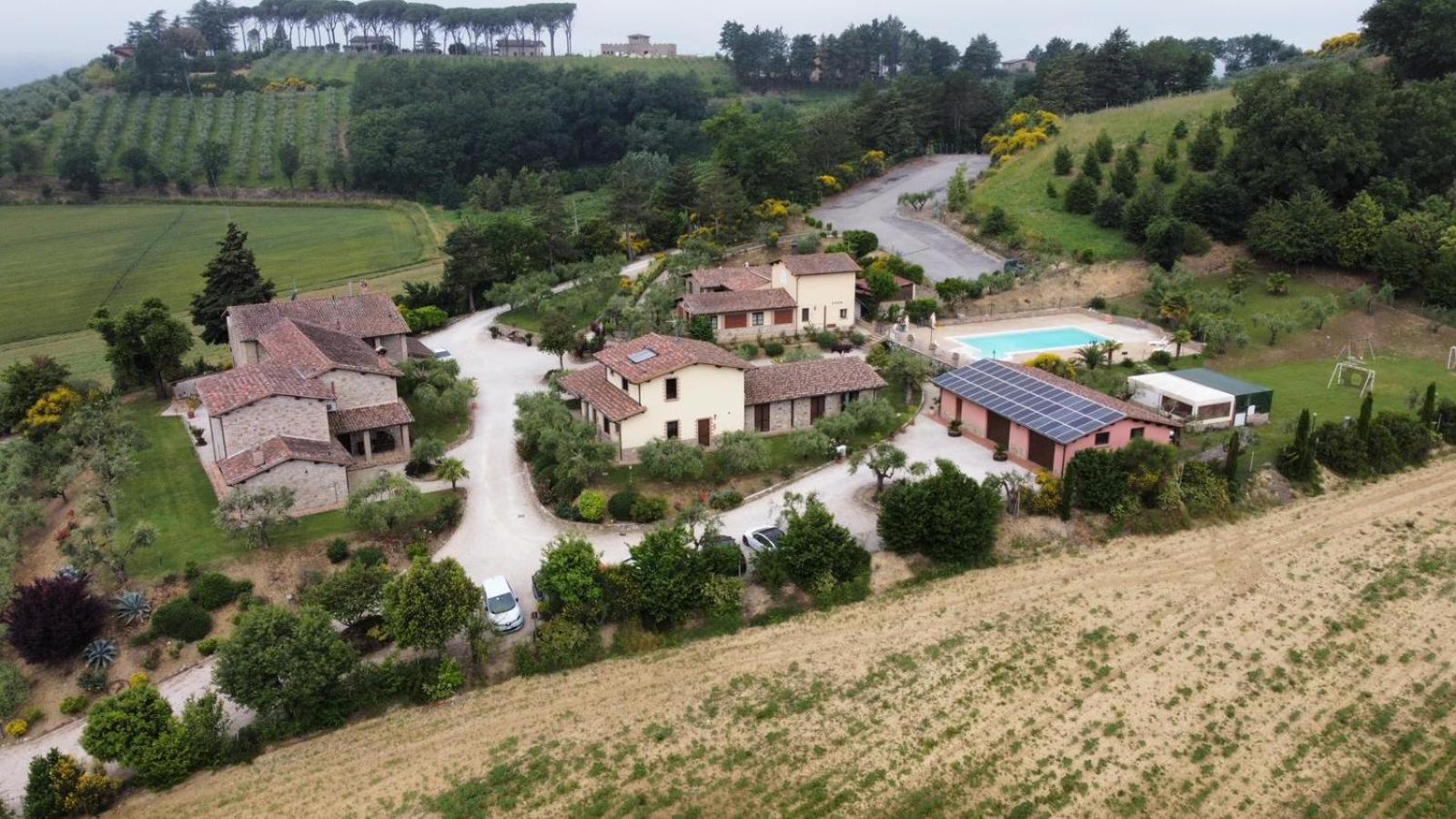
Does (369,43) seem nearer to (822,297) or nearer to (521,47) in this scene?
(521,47)

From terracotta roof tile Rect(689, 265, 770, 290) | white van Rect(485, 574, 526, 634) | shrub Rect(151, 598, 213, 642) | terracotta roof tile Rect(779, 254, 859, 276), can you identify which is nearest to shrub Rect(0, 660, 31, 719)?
shrub Rect(151, 598, 213, 642)

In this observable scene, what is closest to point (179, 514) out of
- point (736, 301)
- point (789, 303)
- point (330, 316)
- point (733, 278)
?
point (330, 316)

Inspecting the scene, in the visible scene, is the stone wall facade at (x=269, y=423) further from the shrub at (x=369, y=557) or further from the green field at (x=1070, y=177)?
the green field at (x=1070, y=177)

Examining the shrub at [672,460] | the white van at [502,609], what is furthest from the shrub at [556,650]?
the shrub at [672,460]

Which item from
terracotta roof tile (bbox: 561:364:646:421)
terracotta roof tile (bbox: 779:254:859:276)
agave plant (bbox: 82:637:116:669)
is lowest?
agave plant (bbox: 82:637:116:669)

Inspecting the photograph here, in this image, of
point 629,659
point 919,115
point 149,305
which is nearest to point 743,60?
point 919,115

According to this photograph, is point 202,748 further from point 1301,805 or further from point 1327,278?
point 1327,278

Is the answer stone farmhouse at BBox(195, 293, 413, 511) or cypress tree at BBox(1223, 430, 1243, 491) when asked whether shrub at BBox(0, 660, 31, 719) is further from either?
cypress tree at BBox(1223, 430, 1243, 491)
